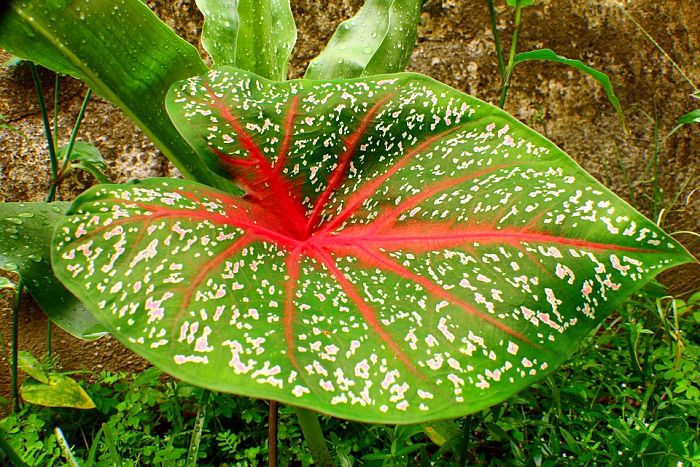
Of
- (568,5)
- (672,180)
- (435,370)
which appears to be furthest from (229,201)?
(672,180)

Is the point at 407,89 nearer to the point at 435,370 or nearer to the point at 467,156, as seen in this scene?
the point at 467,156

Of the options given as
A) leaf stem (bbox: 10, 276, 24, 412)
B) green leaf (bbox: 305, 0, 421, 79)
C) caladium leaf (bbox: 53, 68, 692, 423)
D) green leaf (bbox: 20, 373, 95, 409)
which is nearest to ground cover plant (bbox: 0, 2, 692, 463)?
caladium leaf (bbox: 53, 68, 692, 423)

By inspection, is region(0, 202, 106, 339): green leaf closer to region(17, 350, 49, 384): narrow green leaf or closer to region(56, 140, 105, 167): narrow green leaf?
region(56, 140, 105, 167): narrow green leaf

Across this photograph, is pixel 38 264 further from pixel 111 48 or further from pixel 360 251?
pixel 360 251

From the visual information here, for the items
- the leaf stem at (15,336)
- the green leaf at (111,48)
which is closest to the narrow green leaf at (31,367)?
the leaf stem at (15,336)

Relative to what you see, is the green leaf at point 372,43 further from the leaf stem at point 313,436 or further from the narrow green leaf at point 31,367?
the narrow green leaf at point 31,367
